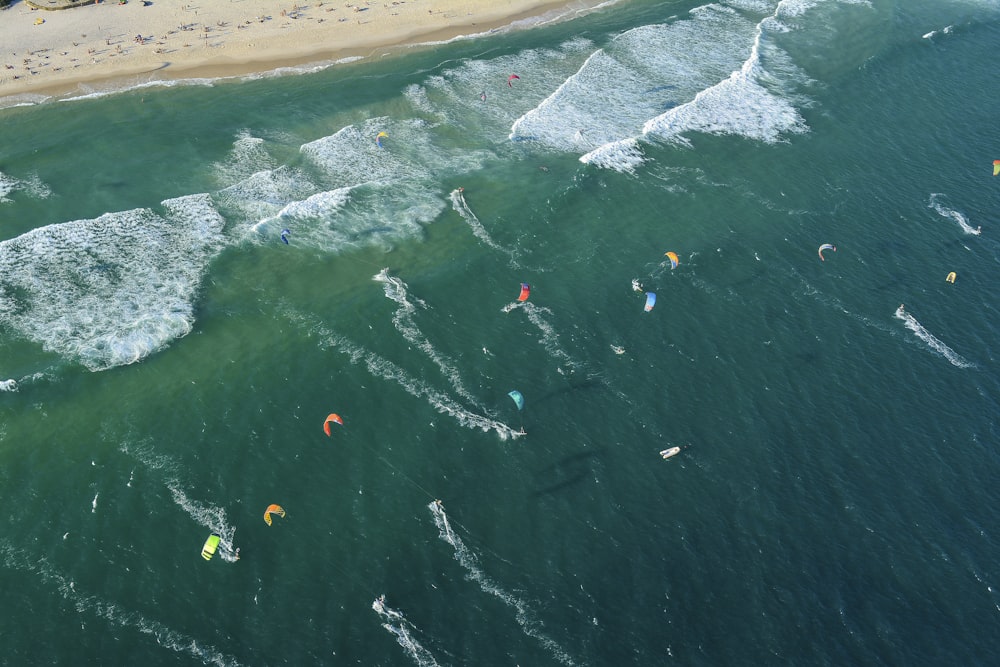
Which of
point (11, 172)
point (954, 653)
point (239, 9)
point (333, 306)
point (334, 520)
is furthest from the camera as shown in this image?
point (239, 9)

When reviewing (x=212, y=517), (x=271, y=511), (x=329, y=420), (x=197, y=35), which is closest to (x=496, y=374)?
(x=329, y=420)

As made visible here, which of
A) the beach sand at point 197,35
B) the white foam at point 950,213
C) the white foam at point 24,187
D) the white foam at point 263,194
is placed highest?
the beach sand at point 197,35

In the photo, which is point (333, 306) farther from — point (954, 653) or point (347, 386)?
point (954, 653)

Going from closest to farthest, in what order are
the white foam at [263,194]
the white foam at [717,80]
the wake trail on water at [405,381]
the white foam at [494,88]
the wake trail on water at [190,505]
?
the wake trail on water at [190,505] → the wake trail on water at [405,381] → the white foam at [263,194] → the white foam at [494,88] → the white foam at [717,80]

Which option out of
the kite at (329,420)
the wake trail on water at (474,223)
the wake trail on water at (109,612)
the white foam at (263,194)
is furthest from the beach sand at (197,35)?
the wake trail on water at (109,612)

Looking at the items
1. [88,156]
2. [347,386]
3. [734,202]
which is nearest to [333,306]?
[347,386]

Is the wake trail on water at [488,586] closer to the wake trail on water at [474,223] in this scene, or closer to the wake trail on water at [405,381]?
the wake trail on water at [405,381]
